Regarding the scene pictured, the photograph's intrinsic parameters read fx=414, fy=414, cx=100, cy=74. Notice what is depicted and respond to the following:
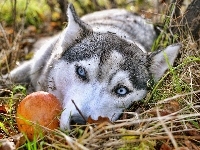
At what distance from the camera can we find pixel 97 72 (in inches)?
153

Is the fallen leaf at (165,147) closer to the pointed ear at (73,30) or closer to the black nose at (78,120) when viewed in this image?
the black nose at (78,120)

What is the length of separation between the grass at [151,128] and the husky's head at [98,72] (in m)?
0.16

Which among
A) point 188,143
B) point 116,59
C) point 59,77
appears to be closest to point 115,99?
point 116,59

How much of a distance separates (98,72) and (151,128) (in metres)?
1.00

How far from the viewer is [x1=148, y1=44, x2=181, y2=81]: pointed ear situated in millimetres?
4260

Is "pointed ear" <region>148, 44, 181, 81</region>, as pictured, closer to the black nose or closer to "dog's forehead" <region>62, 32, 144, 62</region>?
"dog's forehead" <region>62, 32, 144, 62</region>

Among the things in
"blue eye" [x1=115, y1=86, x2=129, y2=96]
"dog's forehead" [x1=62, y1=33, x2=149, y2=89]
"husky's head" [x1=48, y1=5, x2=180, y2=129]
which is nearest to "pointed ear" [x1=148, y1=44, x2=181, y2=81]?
"husky's head" [x1=48, y1=5, x2=180, y2=129]

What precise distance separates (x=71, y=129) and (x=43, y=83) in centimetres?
140

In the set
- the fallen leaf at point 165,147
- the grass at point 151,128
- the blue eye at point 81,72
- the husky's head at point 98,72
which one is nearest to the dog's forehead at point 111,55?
the husky's head at point 98,72

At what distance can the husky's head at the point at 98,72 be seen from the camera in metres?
3.68

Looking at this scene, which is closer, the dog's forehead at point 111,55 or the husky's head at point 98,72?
the husky's head at point 98,72

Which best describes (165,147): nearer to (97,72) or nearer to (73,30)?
(97,72)

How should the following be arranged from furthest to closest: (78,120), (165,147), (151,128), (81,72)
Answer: (81,72) < (78,120) < (165,147) < (151,128)

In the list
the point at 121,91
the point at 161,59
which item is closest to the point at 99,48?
the point at 121,91
